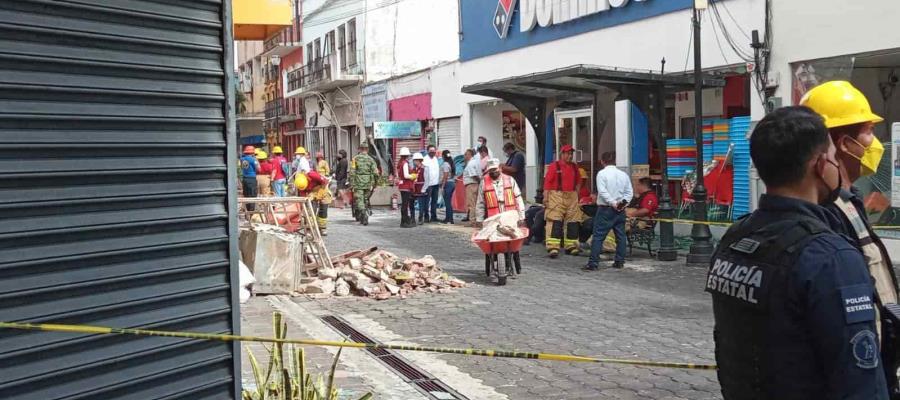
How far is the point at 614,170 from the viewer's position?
41.7 ft

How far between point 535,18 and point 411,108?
9008mm

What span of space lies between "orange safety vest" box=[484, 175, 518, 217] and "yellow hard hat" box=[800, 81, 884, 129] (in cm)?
878

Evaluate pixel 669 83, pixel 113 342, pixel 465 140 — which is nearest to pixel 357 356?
pixel 113 342

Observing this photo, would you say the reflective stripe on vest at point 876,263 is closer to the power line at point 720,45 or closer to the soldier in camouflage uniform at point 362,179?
the power line at point 720,45

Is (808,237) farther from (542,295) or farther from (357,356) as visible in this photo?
(542,295)

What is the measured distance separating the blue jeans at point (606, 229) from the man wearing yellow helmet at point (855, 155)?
9.52m

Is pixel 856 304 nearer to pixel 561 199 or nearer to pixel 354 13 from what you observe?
pixel 561 199

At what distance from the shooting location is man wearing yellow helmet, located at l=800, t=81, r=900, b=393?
2.79 metres

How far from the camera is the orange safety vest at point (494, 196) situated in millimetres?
11938

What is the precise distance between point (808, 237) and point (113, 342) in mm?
2441

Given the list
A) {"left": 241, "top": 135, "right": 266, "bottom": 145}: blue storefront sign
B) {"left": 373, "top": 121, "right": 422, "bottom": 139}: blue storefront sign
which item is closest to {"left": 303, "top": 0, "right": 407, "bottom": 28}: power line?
{"left": 373, "top": 121, "right": 422, "bottom": 139}: blue storefront sign

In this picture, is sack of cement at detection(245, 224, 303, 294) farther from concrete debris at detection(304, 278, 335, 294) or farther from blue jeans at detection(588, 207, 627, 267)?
blue jeans at detection(588, 207, 627, 267)

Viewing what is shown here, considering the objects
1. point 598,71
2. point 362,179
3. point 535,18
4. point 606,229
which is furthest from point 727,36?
point 362,179

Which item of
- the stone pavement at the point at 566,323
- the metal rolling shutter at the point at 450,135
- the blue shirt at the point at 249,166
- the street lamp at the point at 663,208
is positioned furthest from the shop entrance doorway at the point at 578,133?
the blue shirt at the point at 249,166
